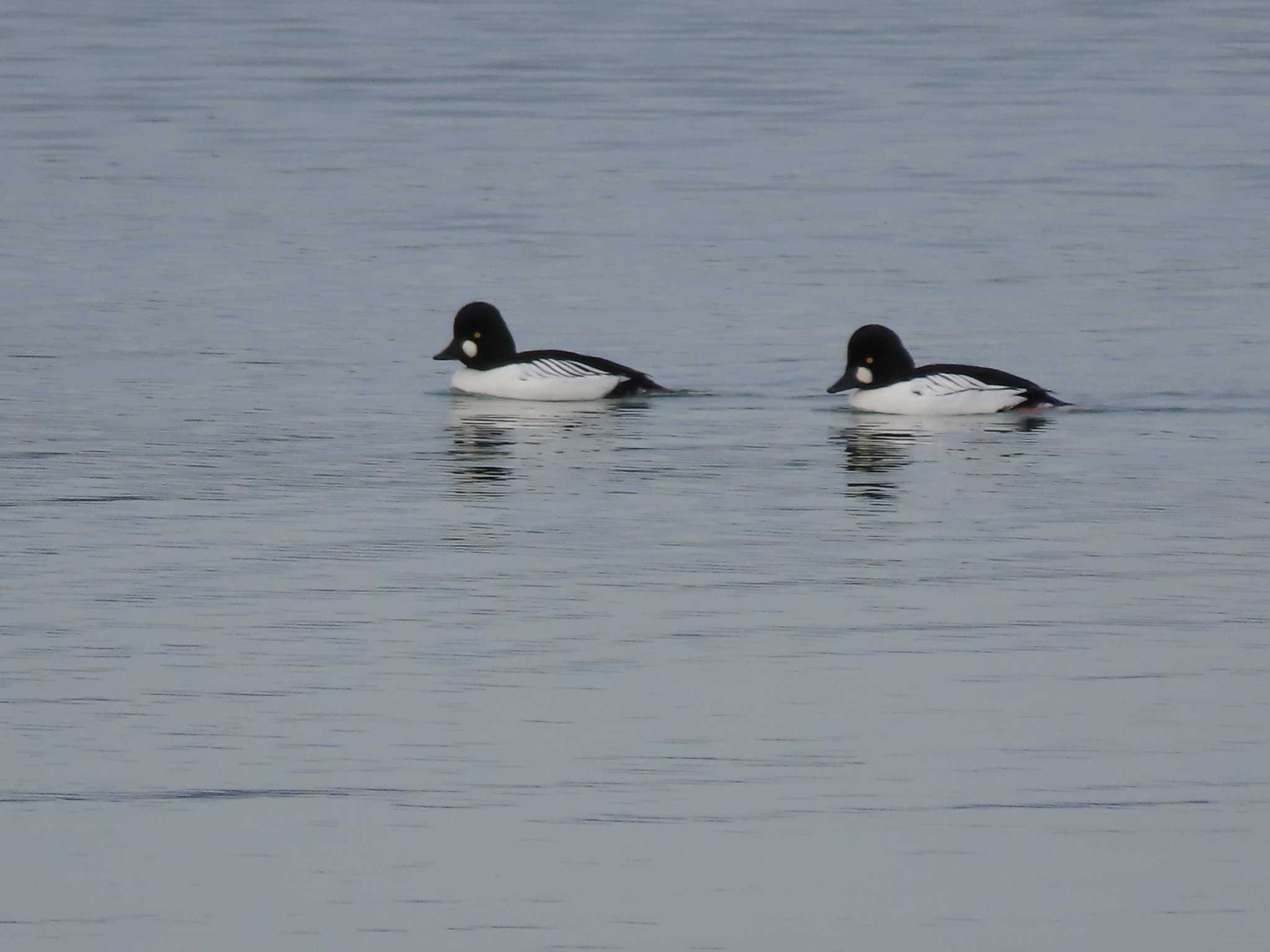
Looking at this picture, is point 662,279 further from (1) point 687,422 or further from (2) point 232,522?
(2) point 232,522

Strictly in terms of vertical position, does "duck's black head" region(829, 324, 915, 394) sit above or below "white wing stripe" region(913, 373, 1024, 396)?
above

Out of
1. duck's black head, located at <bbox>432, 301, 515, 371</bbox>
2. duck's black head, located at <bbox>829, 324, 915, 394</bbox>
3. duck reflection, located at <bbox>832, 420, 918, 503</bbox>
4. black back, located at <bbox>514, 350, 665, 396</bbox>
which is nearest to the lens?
duck reflection, located at <bbox>832, 420, 918, 503</bbox>

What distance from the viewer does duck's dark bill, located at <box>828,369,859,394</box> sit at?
15.2 meters

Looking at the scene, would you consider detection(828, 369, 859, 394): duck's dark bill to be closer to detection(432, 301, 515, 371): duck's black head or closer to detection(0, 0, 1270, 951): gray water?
detection(0, 0, 1270, 951): gray water

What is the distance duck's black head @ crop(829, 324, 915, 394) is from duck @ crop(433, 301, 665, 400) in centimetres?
109

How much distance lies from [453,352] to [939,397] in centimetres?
309

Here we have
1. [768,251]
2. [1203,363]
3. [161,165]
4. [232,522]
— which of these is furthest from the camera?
[161,165]

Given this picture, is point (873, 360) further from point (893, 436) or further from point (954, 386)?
point (893, 436)

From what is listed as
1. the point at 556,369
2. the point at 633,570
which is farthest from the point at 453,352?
the point at 633,570

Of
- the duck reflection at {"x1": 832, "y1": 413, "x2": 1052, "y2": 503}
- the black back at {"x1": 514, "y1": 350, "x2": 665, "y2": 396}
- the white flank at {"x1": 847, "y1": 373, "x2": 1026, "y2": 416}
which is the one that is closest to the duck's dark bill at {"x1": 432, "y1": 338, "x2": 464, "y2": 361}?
the black back at {"x1": 514, "y1": 350, "x2": 665, "y2": 396}

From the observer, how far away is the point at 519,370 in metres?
15.8

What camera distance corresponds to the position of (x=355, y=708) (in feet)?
27.4

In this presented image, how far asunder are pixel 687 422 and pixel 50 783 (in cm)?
731

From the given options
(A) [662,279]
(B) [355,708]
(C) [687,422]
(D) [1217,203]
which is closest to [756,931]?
(B) [355,708]
